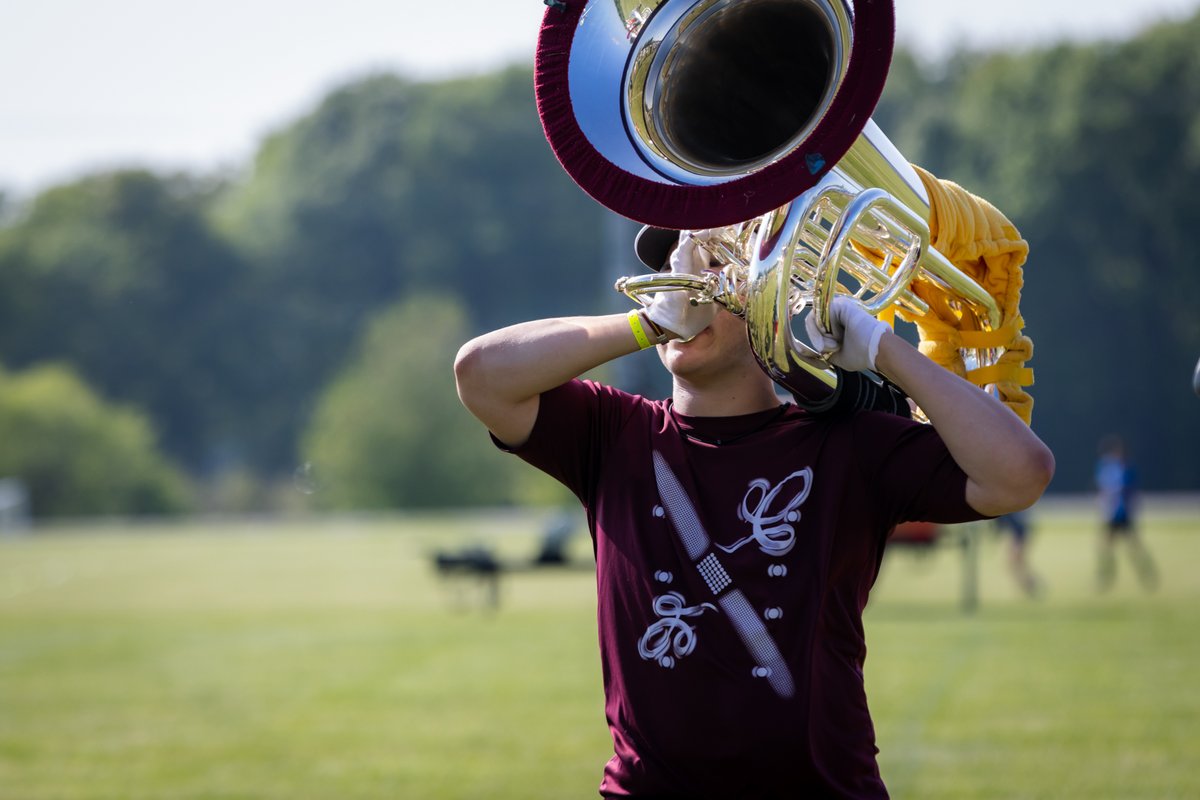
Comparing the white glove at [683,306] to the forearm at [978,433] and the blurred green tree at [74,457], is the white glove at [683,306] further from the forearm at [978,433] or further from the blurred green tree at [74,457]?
the blurred green tree at [74,457]

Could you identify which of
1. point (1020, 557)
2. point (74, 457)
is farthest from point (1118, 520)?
point (74, 457)

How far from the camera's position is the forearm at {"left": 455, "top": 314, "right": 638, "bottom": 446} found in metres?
2.85

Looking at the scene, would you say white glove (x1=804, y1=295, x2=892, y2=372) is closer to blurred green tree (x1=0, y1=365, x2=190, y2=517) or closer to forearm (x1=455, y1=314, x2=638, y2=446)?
forearm (x1=455, y1=314, x2=638, y2=446)

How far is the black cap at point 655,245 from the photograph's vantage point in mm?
3004

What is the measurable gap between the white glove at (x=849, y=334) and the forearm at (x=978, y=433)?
0.09ft

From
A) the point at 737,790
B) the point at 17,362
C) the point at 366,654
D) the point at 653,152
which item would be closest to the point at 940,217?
the point at 653,152

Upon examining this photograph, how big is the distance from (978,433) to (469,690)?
331 inches

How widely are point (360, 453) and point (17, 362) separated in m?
20.9

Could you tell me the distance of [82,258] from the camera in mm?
69125

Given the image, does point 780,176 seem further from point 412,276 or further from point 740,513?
point 412,276

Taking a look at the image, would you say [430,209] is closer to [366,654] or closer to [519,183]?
[519,183]

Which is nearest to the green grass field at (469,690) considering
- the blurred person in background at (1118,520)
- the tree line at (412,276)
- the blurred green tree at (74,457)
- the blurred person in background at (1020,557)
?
the blurred person in background at (1020,557)

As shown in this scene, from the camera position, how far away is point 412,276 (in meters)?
71.4

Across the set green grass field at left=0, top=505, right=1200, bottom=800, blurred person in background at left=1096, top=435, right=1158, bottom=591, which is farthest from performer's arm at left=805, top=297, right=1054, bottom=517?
blurred person in background at left=1096, top=435, right=1158, bottom=591
